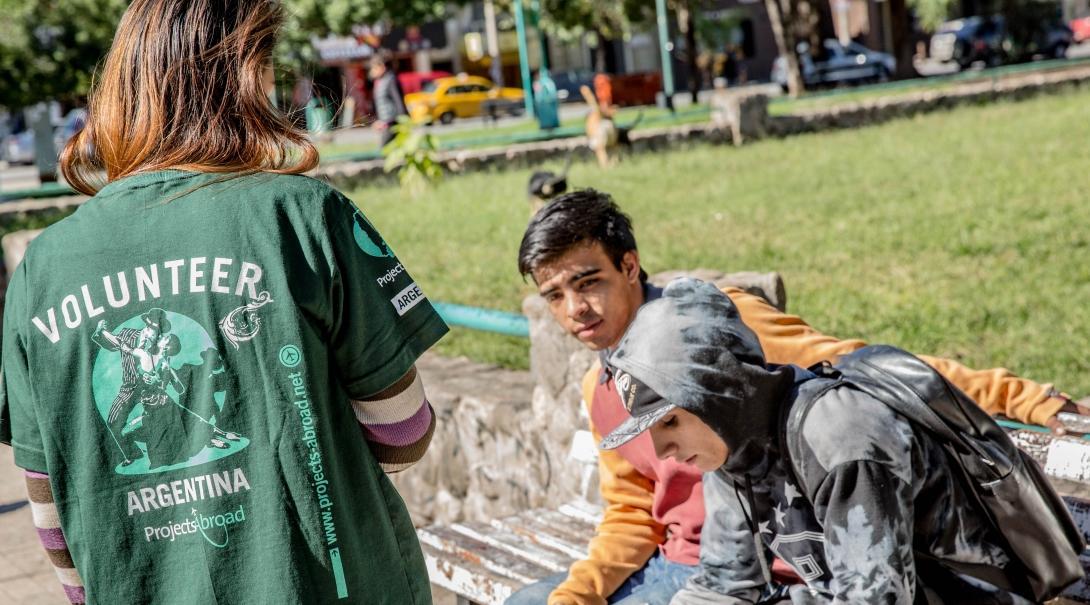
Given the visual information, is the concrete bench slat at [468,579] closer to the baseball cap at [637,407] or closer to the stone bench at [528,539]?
the stone bench at [528,539]

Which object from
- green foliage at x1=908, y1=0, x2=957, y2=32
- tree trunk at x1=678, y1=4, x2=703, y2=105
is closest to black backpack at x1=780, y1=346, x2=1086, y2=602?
tree trunk at x1=678, y1=4, x2=703, y2=105

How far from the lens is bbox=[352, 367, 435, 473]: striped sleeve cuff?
189cm

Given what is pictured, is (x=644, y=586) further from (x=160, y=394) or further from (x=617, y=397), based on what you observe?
(x=160, y=394)

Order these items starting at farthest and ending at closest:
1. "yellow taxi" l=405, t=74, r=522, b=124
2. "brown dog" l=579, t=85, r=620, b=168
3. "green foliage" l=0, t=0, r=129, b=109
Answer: "yellow taxi" l=405, t=74, r=522, b=124 → "green foliage" l=0, t=0, r=129, b=109 → "brown dog" l=579, t=85, r=620, b=168

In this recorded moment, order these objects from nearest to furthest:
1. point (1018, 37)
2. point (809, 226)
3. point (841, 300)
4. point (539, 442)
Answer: point (539, 442), point (841, 300), point (809, 226), point (1018, 37)

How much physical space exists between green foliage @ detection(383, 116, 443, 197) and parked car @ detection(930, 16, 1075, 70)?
24.6 m

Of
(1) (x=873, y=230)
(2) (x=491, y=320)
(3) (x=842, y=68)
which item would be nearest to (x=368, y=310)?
(2) (x=491, y=320)

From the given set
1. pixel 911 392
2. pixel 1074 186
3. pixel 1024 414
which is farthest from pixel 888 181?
pixel 911 392

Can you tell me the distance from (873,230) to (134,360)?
23.3 feet

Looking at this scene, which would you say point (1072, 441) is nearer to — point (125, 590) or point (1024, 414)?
point (1024, 414)

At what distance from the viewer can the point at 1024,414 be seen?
9.65ft

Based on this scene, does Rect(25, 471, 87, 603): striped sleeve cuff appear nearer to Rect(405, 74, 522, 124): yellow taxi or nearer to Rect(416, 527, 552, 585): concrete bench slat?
Rect(416, 527, 552, 585): concrete bench slat

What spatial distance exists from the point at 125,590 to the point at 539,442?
2642 mm

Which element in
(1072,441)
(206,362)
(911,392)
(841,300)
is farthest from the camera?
(841,300)
